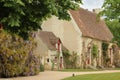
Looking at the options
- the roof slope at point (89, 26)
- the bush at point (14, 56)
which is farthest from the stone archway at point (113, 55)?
the bush at point (14, 56)

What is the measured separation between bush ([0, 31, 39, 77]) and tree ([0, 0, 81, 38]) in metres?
24.7

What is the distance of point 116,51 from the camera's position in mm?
88062

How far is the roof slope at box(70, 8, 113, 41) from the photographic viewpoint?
242 feet

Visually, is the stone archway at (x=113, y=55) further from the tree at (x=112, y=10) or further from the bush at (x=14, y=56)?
the tree at (x=112, y=10)

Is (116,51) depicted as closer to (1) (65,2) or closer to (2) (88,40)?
(2) (88,40)

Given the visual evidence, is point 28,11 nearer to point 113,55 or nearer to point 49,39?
point 49,39

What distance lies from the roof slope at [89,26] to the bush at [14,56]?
89.3 ft

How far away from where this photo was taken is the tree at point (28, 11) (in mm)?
14578

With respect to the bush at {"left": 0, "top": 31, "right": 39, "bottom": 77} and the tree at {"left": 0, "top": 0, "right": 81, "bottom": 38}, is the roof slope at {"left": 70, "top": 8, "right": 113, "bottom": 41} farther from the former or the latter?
the tree at {"left": 0, "top": 0, "right": 81, "bottom": 38}

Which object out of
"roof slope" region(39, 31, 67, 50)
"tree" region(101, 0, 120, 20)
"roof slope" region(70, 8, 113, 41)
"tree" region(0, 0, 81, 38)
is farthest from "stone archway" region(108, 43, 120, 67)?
"tree" region(0, 0, 81, 38)

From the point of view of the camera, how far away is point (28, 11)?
50.9 ft

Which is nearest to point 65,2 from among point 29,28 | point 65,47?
point 29,28

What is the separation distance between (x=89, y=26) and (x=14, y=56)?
3586cm

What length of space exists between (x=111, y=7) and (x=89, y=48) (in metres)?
54.9
